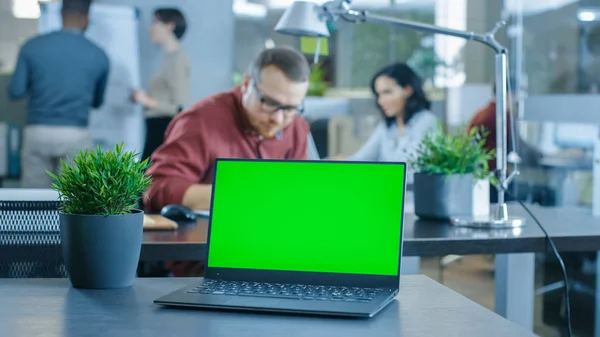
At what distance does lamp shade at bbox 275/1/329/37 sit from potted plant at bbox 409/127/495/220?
0.45 metres

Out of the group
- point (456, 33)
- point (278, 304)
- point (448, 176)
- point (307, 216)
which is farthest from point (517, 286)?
point (278, 304)

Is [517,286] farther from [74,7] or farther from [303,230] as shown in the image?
[74,7]

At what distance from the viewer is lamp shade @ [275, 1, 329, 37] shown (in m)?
2.43

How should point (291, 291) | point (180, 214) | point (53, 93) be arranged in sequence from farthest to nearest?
point (53, 93) < point (180, 214) < point (291, 291)

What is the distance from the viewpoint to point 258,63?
113 inches

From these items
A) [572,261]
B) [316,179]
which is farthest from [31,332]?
[572,261]

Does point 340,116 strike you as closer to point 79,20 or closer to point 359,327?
point 79,20

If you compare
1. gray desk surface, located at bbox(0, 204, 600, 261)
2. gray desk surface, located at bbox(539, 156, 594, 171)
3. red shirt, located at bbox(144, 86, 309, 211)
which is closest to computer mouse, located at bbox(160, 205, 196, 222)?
gray desk surface, located at bbox(0, 204, 600, 261)

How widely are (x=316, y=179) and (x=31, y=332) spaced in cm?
50

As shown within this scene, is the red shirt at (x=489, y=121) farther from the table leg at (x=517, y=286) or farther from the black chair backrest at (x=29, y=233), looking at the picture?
the black chair backrest at (x=29, y=233)

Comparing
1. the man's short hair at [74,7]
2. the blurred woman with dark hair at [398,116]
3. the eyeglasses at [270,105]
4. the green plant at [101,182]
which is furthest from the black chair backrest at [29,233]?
the man's short hair at [74,7]

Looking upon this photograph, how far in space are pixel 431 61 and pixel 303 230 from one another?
4.80 metres

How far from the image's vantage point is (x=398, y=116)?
5.09 m

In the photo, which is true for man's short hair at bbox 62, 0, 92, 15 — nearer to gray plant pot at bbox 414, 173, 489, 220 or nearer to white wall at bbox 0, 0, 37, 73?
white wall at bbox 0, 0, 37, 73
